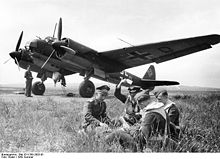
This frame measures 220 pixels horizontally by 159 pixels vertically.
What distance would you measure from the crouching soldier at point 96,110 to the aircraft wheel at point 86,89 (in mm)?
6245

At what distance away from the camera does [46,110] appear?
7137 mm

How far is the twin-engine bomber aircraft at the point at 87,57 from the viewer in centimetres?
988

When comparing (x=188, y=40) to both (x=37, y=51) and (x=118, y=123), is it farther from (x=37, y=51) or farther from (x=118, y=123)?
(x=37, y=51)

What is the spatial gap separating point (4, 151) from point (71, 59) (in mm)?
6772

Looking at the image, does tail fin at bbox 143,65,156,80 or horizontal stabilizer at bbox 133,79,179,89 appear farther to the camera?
tail fin at bbox 143,65,156,80

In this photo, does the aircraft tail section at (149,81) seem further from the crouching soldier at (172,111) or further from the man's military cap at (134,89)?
the crouching soldier at (172,111)

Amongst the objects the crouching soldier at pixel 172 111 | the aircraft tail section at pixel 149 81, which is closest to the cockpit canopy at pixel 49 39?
the aircraft tail section at pixel 149 81

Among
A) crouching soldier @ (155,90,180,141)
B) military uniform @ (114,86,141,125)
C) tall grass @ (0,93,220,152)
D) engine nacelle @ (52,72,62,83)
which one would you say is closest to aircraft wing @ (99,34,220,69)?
engine nacelle @ (52,72,62,83)

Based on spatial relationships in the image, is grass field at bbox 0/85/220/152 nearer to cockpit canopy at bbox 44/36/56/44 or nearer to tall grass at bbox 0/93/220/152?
tall grass at bbox 0/93/220/152

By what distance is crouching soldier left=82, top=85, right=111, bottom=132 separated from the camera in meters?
4.11

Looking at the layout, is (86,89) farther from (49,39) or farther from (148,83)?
(148,83)

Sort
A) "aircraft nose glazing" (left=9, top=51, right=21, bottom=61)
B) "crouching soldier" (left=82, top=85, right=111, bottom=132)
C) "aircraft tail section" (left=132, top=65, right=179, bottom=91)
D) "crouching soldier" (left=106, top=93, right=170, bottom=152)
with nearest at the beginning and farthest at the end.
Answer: "crouching soldier" (left=106, top=93, right=170, bottom=152), "crouching soldier" (left=82, top=85, right=111, bottom=132), "aircraft nose glazing" (left=9, top=51, right=21, bottom=61), "aircraft tail section" (left=132, top=65, right=179, bottom=91)

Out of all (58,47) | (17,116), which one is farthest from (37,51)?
(17,116)

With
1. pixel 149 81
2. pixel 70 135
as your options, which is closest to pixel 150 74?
pixel 149 81
